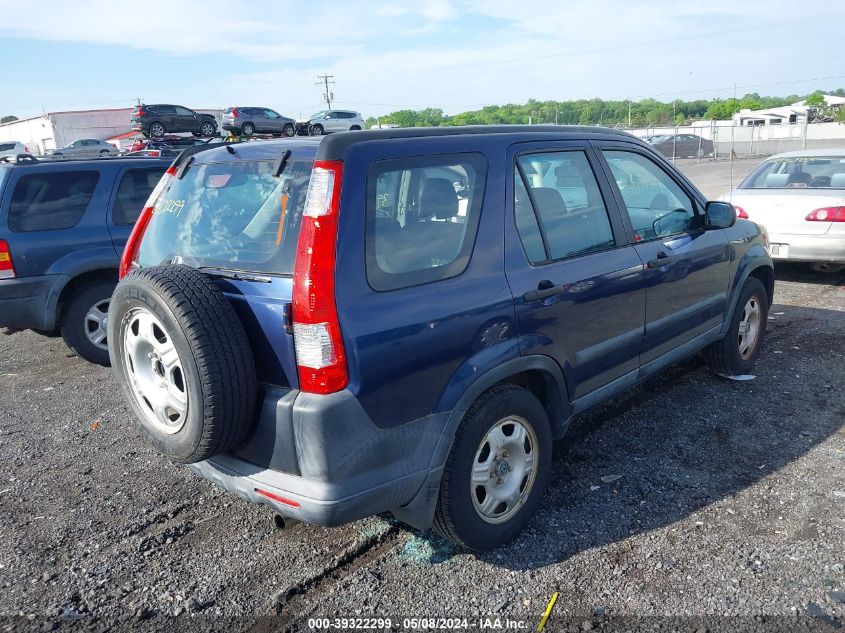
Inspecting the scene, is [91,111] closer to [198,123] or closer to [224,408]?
[198,123]

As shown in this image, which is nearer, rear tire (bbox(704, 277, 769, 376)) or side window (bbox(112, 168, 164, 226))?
rear tire (bbox(704, 277, 769, 376))

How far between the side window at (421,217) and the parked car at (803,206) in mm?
6257

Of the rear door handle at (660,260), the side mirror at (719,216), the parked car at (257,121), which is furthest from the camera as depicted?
the parked car at (257,121)

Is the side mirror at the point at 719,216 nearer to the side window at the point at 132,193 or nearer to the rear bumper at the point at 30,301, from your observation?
the side window at the point at 132,193

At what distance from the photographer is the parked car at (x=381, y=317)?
2.49 meters

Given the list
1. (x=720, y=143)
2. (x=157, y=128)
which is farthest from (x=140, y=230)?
(x=720, y=143)

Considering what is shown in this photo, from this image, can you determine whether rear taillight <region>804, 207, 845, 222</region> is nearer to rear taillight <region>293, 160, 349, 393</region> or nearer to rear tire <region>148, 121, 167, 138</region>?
rear taillight <region>293, 160, 349, 393</region>

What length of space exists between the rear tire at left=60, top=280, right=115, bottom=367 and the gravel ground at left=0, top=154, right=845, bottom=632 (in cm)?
150

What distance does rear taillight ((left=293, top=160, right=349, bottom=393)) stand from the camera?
2428 millimetres

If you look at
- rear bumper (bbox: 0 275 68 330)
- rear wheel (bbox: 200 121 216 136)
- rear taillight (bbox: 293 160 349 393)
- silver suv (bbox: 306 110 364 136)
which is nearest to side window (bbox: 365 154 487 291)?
rear taillight (bbox: 293 160 349 393)

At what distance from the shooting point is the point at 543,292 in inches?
124

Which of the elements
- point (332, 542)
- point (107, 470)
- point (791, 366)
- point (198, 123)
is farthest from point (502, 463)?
point (198, 123)

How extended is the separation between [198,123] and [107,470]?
1006 inches

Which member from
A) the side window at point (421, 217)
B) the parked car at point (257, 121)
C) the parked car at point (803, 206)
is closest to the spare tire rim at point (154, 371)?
the side window at point (421, 217)
